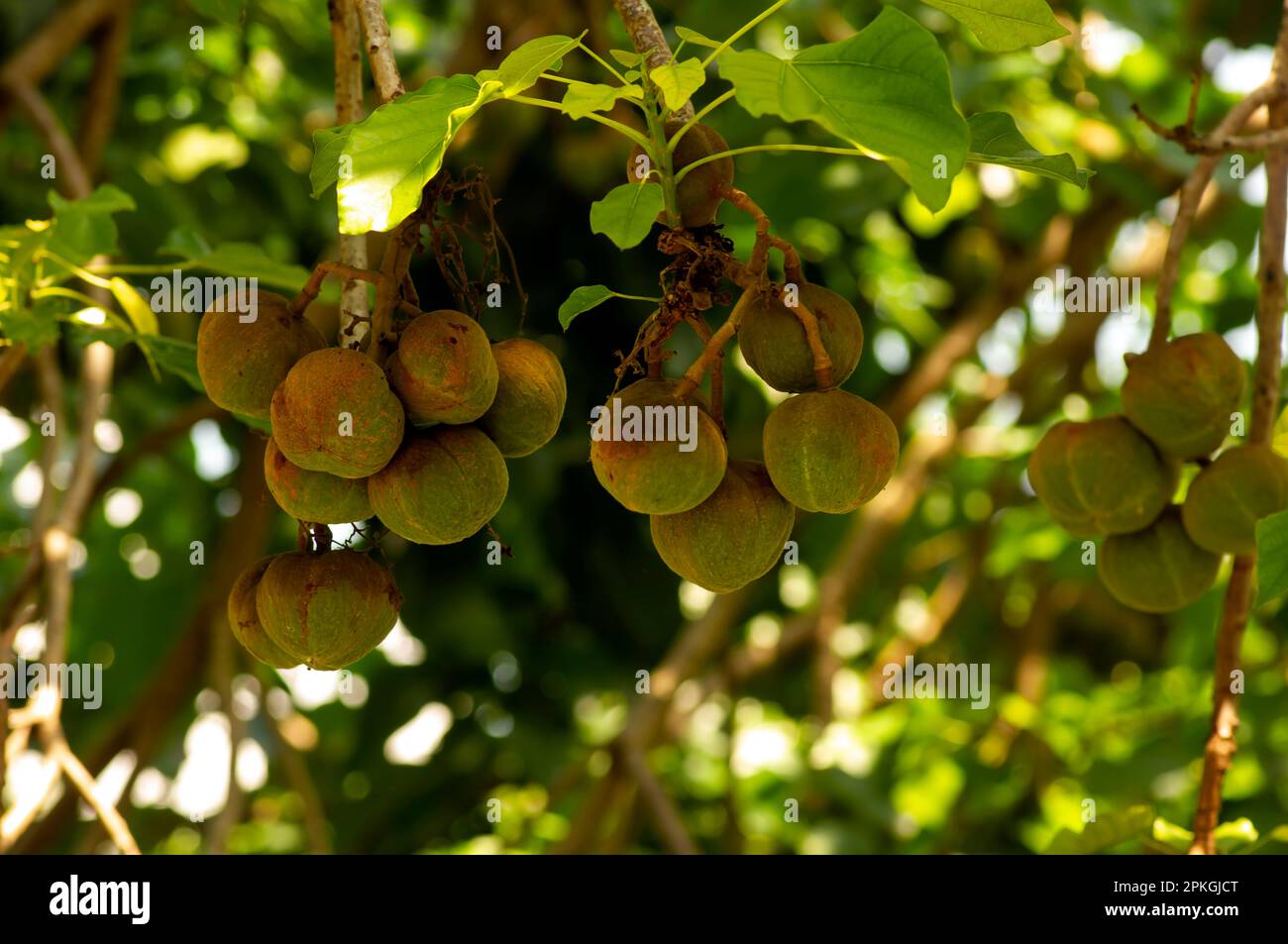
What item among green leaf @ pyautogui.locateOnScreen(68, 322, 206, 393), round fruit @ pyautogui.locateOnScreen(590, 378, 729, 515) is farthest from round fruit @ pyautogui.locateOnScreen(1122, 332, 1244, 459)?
green leaf @ pyautogui.locateOnScreen(68, 322, 206, 393)

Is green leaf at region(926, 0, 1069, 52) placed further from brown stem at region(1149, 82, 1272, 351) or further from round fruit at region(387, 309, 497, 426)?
brown stem at region(1149, 82, 1272, 351)

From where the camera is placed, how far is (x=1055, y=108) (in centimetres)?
335

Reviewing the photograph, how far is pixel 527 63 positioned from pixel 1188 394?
0.97 meters

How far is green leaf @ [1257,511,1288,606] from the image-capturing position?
50.3 inches

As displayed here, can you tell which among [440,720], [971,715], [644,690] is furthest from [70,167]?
[971,715]

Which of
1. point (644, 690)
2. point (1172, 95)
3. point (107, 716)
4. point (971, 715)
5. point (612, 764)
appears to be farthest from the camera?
point (971, 715)

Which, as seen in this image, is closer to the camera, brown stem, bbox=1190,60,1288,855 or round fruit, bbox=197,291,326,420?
round fruit, bbox=197,291,326,420

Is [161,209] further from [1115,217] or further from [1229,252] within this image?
[1229,252]

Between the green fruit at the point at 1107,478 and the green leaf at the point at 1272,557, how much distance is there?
1.09 ft

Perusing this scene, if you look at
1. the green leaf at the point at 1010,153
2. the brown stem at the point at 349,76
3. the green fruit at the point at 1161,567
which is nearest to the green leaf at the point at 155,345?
the brown stem at the point at 349,76

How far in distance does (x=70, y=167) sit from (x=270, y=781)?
7.67ft

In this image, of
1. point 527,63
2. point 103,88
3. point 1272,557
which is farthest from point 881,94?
point 103,88

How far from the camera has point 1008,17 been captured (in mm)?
1038

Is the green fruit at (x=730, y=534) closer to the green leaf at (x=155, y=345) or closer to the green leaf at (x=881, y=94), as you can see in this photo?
the green leaf at (x=881, y=94)
